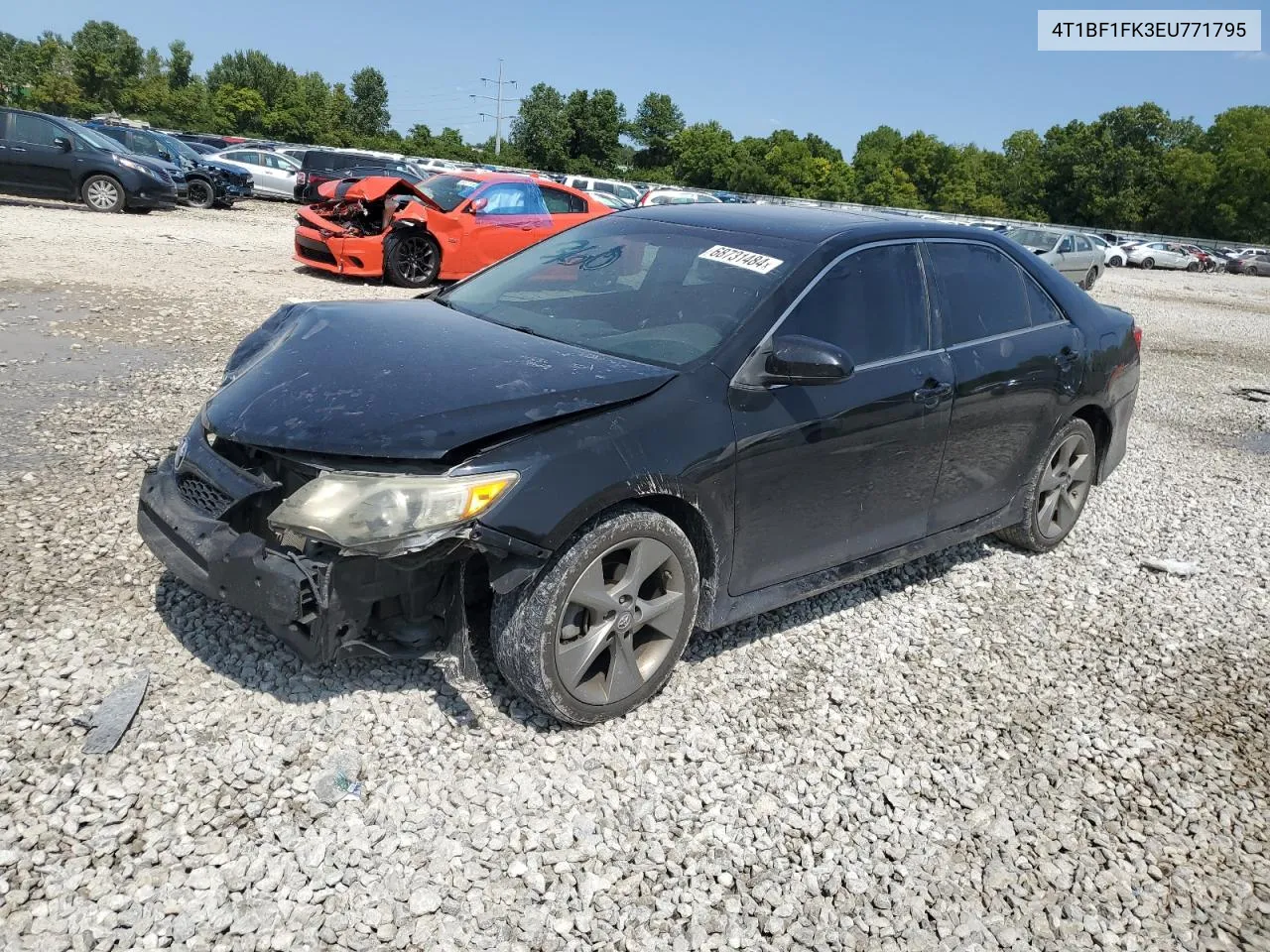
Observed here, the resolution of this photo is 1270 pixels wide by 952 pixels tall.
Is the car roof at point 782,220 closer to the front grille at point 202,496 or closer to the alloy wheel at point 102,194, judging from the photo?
the front grille at point 202,496

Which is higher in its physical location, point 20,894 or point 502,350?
point 502,350

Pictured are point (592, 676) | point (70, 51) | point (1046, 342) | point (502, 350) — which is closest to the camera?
point (592, 676)

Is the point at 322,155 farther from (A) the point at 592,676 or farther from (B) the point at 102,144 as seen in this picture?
(A) the point at 592,676

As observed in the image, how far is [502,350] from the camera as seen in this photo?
3.54 m

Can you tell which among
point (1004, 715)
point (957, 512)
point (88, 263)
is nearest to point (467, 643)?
point (1004, 715)

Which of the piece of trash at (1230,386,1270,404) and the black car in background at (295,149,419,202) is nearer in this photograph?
the piece of trash at (1230,386,1270,404)

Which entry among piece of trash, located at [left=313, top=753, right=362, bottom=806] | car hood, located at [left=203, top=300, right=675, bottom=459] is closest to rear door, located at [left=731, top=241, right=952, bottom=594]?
car hood, located at [left=203, top=300, right=675, bottom=459]

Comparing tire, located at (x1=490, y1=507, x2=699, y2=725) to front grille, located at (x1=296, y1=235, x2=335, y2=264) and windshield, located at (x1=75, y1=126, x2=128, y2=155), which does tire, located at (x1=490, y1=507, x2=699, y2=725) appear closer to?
front grille, located at (x1=296, y1=235, x2=335, y2=264)

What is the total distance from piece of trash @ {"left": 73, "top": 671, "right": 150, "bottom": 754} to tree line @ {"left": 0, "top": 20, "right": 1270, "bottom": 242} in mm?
78673

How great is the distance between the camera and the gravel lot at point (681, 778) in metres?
2.54

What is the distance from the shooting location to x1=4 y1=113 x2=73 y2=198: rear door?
17609 mm

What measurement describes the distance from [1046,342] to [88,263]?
11593 mm

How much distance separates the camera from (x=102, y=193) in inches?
738

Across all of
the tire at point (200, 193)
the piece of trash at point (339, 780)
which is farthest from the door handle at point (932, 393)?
the tire at point (200, 193)
